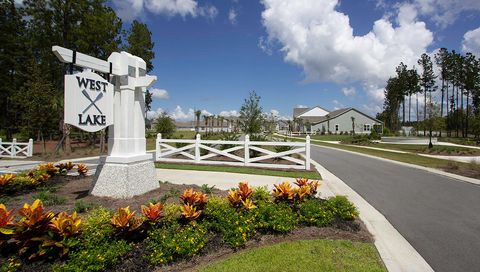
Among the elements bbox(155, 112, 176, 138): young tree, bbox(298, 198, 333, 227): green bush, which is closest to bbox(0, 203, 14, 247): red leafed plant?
bbox(298, 198, 333, 227): green bush

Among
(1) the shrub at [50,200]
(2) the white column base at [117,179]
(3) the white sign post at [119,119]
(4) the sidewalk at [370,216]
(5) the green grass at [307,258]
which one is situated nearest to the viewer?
(5) the green grass at [307,258]

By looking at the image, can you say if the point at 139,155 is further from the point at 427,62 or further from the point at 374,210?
the point at 427,62

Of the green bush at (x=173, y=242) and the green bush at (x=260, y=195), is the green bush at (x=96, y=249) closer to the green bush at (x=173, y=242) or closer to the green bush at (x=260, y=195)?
the green bush at (x=173, y=242)

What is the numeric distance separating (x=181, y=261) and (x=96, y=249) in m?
1.05

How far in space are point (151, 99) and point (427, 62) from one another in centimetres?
5431

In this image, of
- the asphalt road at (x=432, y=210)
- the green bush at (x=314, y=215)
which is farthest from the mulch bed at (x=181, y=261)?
the asphalt road at (x=432, y=210)

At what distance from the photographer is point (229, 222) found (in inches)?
154

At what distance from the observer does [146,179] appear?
20.9ft

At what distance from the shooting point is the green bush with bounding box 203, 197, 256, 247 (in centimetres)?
379

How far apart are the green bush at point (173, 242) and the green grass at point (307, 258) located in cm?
34

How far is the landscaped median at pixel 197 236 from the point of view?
3090 mm

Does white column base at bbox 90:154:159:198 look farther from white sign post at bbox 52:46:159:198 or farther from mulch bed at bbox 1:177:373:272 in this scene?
mulch bed at bbox 1:177:373:272

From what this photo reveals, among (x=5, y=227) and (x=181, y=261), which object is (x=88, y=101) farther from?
(x=181, y=261)

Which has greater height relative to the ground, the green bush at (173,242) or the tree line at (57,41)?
the tree line at (57,41)
